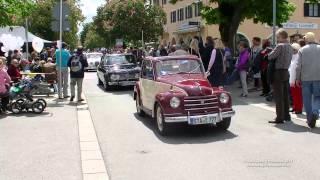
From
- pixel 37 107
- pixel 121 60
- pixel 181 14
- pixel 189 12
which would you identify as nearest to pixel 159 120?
pixel 37 107

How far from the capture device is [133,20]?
55.3 meters

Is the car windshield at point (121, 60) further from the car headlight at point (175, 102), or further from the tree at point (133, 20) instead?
the tree at point (133, 20)

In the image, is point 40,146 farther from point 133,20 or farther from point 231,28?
point 133,20

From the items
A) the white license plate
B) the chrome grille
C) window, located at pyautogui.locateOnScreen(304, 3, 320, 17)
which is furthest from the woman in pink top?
window, located at pyautogui.locateOnScreen(304, 3, 320, 17)

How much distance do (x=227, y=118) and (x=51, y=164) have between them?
392 cm

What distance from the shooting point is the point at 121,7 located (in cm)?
5584

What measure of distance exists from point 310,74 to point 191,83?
2.38 metres

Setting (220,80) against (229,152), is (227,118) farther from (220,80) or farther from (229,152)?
(220,80)

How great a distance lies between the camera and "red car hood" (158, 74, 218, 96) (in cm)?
1041

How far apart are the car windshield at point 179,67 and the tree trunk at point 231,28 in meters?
12.6

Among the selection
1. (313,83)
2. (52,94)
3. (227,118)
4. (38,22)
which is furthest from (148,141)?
(38,22)

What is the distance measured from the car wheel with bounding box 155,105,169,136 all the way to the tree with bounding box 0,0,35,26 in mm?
9596

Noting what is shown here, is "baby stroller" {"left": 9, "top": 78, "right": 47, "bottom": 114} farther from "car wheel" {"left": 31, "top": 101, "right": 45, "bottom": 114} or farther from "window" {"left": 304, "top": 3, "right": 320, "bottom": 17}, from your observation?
"window" {"left": 304, "top": 3, "right": 320, "bottom": 17}

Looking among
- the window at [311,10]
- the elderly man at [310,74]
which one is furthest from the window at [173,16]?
the elderly man at [310,74]
